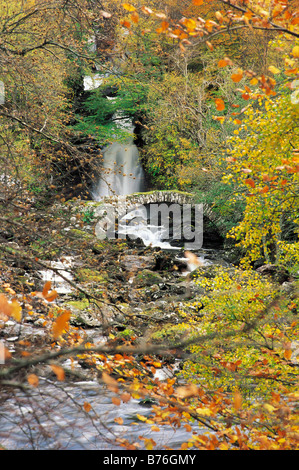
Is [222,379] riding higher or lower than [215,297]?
lower

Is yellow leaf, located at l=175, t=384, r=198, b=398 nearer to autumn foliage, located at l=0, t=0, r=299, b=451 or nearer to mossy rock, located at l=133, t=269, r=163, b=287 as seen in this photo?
autumn foliage, located at l=0, t=0, r=299, b=451

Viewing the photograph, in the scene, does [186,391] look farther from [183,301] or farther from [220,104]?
[183,301]

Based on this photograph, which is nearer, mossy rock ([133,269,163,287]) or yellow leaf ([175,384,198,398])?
yellow leaf ([175,384,198,398])

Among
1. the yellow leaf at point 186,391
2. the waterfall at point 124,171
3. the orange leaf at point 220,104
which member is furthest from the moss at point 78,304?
the waterfall at point 124,171

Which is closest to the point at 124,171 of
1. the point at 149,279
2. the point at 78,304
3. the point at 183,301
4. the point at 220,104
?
the point at 149,279

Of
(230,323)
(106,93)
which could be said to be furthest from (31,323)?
(106,93)

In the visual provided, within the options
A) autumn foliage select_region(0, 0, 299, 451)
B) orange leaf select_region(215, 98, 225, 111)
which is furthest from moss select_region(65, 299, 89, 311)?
orange leaf select_region(215, 98, 225, 111)

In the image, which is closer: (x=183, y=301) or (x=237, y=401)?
(x=237, y=401)

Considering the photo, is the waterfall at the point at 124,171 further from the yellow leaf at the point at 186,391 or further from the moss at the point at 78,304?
the yellow leaf at the point at 186,391

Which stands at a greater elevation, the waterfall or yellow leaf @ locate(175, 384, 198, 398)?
the waterfall

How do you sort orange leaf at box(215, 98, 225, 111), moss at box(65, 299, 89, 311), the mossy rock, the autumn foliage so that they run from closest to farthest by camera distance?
the autumn foliage
orange leaf at box(215, 98, 225, 111)
moss at box(65, 299, 89, 311)
the mossy rock

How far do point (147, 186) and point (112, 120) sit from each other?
13.7 ft
